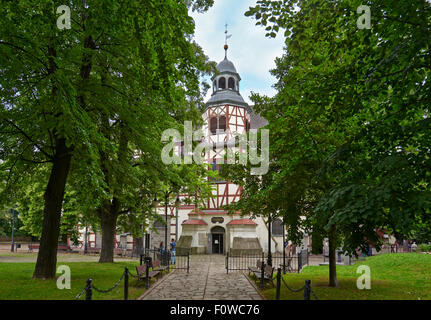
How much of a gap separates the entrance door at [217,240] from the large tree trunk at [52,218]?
916 inches

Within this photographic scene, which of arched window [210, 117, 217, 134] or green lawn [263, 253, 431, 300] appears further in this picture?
arched window [210, 117, 217, 134]

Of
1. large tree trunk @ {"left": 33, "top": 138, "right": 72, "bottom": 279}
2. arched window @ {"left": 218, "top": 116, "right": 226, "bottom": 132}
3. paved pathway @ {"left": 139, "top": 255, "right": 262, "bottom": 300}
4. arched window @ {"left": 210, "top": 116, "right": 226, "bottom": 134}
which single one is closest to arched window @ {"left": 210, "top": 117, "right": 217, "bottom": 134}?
arched window @ {"left": 210, "top": 116, "right": 226, "bottom": 134}

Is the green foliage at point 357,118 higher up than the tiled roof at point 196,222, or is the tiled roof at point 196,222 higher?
the green foliage at point 357,118

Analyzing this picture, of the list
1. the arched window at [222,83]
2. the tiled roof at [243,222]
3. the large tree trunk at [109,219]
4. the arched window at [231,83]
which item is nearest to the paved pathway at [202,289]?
the large tree trunk at [109,219]

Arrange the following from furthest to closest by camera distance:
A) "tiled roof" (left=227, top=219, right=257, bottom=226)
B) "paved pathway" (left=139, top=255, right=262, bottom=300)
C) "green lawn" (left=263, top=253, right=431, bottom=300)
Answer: "tiled roof" (left=227, top=219, right=257, bottom=226) < "paved pathway" (left=139, top=255, right=262, bottom=300) < "green lawn" (left=263, top=253, right=431, bottom=300)

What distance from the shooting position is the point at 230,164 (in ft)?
38.8

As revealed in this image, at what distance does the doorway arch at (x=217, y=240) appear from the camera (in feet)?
108

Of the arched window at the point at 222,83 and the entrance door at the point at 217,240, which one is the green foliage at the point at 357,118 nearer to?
the entrance door at the point at 217,240

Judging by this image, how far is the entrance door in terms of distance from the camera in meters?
32.8

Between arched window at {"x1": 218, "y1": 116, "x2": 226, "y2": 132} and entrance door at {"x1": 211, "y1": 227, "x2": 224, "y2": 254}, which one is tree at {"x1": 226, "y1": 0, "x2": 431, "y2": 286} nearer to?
entrance door at {"x1": 211, "y1": 227, "x2": 224, "y2": 254}

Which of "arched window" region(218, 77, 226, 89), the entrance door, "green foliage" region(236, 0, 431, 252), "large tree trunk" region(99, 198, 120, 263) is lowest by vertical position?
the entrance door
